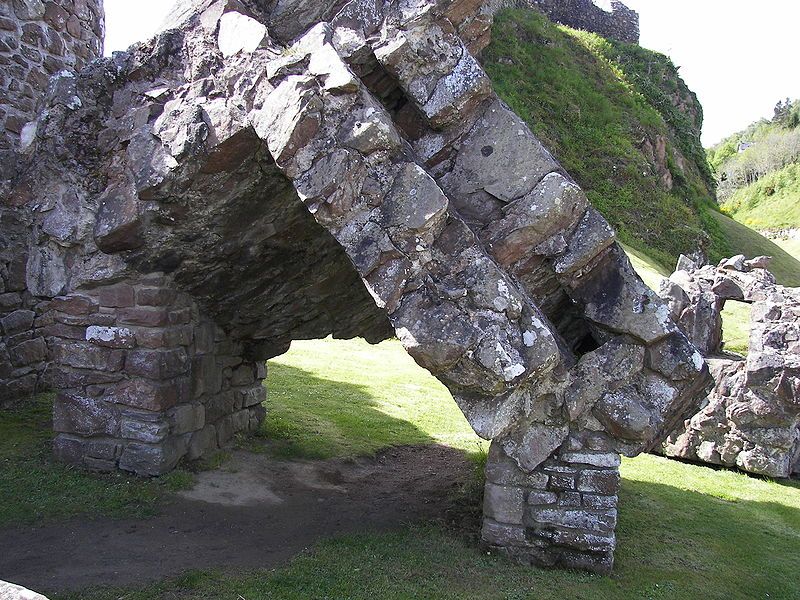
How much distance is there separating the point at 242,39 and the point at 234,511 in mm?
4642

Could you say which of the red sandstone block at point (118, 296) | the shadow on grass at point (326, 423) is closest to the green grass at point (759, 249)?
the shadow on grass at point (326, 423)

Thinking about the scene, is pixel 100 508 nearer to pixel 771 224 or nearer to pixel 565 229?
pixel 565 229

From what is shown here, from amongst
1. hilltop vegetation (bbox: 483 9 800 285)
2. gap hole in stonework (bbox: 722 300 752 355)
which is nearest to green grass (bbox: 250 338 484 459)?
gap hole in stonework (bbox: 722 300 752 355)

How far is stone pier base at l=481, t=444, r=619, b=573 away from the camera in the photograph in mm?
5609

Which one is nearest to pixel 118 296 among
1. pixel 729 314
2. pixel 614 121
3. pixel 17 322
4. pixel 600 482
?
pixel 17 322

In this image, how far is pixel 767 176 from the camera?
157 ft

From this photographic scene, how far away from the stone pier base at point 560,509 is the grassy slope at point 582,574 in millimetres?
164

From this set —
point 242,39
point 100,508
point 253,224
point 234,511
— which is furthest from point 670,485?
point 242,39

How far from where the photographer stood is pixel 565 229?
5699 millimetres

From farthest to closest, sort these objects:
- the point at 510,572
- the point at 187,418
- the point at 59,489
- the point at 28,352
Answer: the point at 28,352 < the point at 187,418 < the point at 59,489 < the point at 510,572

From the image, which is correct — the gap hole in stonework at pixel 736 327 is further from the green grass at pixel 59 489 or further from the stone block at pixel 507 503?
the green grass at pixel 59 489

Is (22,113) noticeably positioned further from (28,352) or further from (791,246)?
(791,246)

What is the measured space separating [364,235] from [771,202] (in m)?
46.9

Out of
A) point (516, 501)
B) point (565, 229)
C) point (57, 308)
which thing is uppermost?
point (565, 229)
